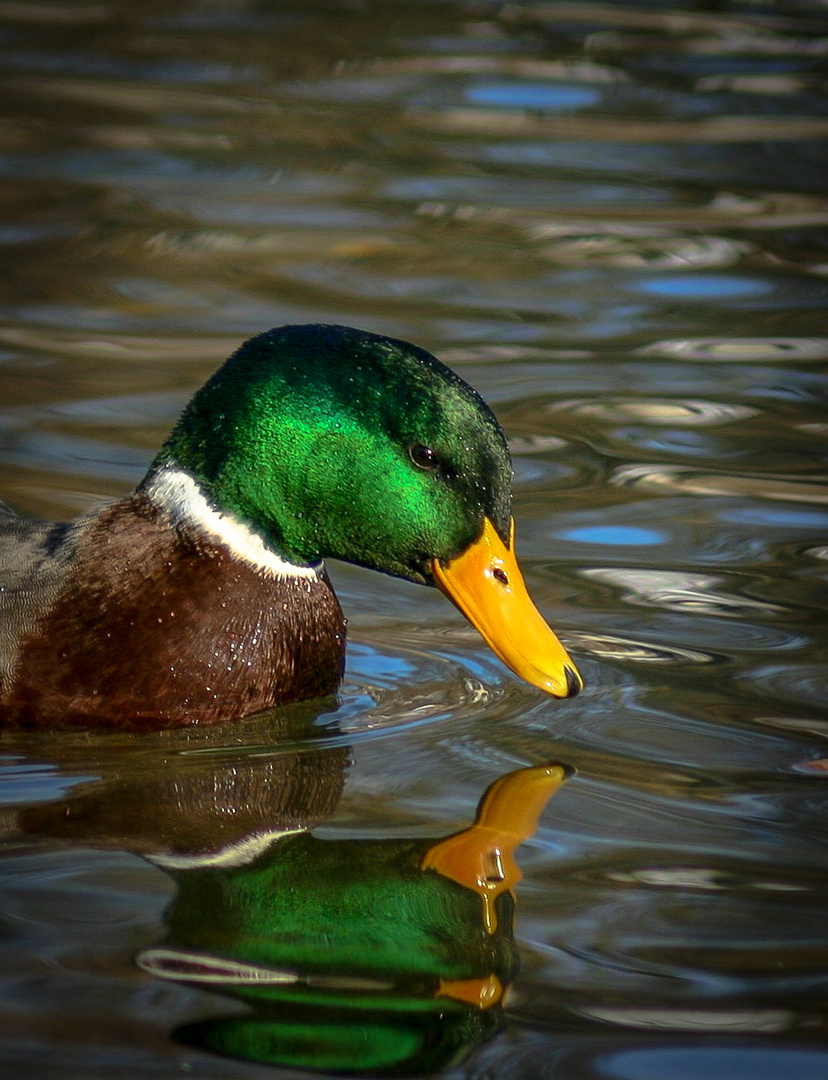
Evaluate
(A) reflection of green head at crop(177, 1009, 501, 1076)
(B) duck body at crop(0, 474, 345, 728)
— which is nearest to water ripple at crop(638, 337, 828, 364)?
(B) duck body at crop(0, 474, 345, 728)

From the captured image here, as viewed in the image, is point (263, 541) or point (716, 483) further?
point (716, 483)

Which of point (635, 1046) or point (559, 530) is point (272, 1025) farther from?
point (559, 530)

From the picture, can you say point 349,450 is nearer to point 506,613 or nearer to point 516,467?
point 506,613

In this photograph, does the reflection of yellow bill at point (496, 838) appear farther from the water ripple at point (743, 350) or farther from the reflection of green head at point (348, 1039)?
the water ripple at point (743, 350)

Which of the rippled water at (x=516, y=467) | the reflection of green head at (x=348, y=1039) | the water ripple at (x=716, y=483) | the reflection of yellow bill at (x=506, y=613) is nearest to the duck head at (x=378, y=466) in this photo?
the reflection of yellow bill at (x=506, y=613)

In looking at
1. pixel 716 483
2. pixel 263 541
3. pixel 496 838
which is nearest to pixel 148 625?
pixel 263 541

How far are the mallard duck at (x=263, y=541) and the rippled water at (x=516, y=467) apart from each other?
16 centimetres

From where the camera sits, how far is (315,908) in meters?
3.74

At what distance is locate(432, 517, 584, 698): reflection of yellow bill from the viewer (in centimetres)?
447

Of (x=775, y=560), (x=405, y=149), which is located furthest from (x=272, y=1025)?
(x=405, y=149)

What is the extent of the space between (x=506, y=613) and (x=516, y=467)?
223cm

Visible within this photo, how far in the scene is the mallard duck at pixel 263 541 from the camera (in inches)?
174

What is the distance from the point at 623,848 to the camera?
4031 millimetres

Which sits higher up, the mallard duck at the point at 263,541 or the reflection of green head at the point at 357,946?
the mallard duck at the point at 263,541
